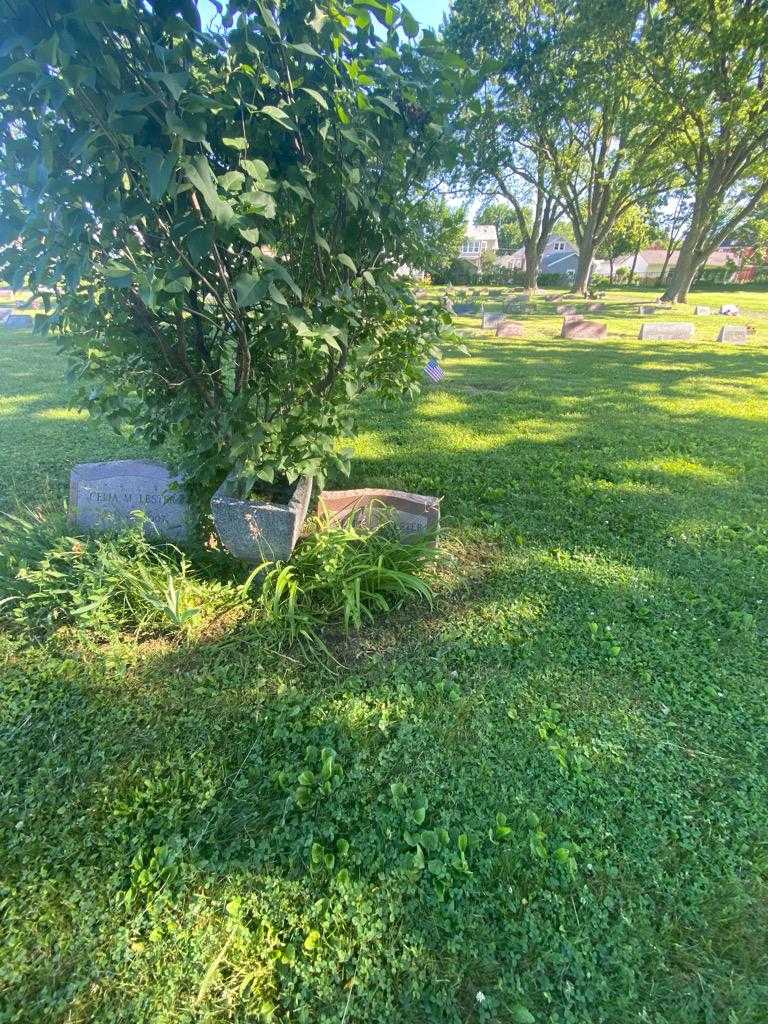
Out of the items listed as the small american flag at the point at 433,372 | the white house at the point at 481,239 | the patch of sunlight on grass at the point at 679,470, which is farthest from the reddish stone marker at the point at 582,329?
the white house at the point at 481,239

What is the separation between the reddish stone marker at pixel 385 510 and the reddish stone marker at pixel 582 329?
10.6 metres

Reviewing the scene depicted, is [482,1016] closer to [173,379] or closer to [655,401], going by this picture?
[173,379]

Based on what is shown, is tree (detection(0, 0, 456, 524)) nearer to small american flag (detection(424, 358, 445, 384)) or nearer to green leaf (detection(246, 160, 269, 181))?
green leaf (detection(246, 160, 269, 181))

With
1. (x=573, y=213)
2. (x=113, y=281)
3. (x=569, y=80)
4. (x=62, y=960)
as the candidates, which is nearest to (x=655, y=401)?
(x=113, y=281)

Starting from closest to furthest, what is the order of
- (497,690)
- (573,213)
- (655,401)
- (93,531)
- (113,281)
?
(113,281), (497,690), (93,531), (655,401), (573,213)

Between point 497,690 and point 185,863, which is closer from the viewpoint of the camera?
point 185,863

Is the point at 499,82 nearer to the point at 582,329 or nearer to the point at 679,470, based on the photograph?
the point at 582,329

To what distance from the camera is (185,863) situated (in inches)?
60.6

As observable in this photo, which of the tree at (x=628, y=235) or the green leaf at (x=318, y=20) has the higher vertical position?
the tree at (x=628, y=235)

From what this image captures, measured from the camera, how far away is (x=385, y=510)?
3072 mm

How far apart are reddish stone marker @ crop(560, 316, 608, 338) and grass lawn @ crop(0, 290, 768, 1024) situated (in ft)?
33.1

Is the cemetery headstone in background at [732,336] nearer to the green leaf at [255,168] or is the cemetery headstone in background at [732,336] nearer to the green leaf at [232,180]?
the green leaf at [255,168]

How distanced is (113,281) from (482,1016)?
7.23 feet

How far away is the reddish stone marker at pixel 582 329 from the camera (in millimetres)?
Result: 11922
